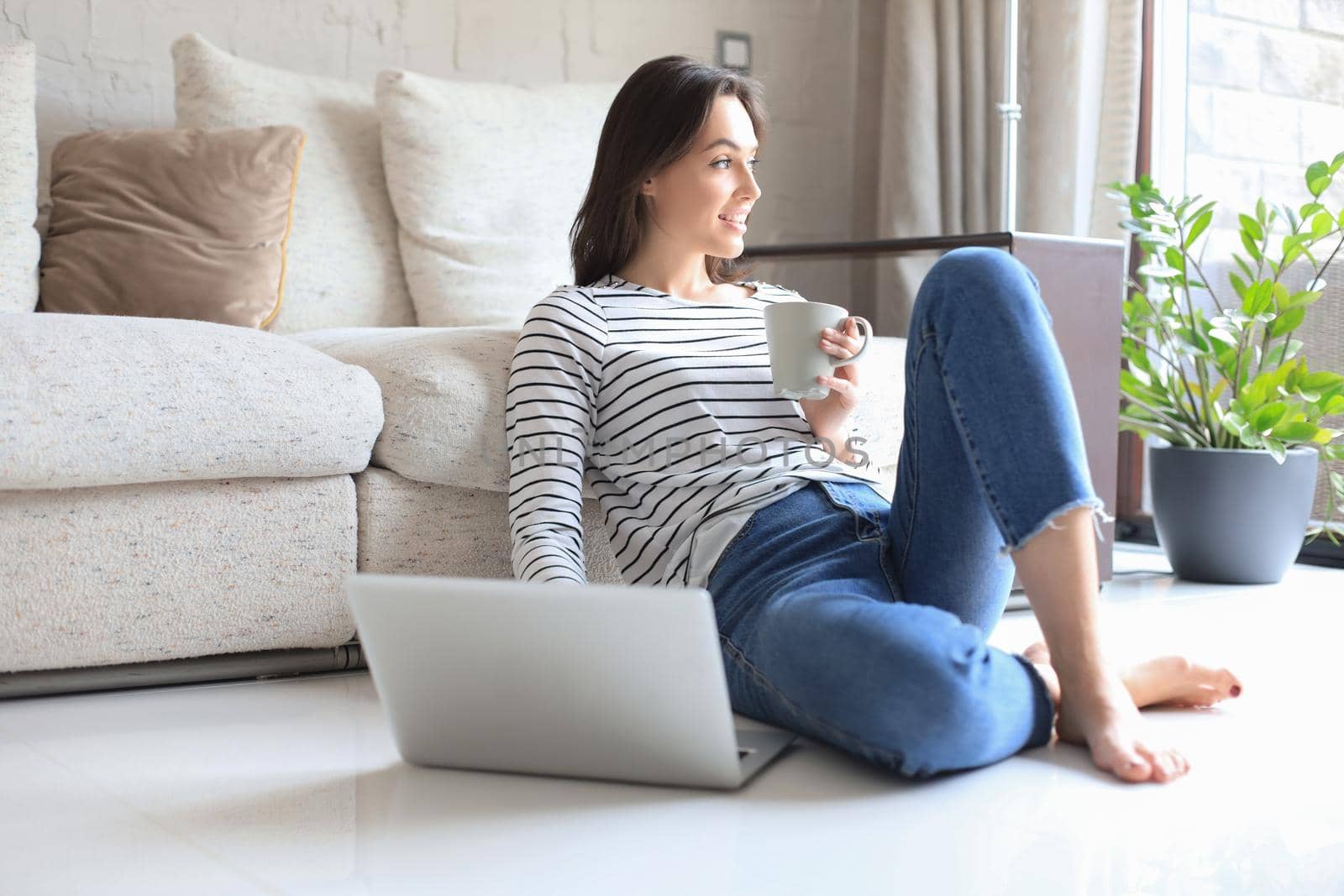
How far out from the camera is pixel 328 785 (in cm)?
110

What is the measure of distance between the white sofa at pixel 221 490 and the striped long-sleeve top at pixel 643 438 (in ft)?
0.54

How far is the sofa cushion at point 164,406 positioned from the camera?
130 cm

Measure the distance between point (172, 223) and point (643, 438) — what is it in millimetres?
1030

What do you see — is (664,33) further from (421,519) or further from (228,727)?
(228,727)

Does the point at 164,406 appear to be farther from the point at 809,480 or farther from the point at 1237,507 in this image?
the point at 1237,507

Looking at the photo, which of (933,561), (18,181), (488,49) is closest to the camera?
(933,561)

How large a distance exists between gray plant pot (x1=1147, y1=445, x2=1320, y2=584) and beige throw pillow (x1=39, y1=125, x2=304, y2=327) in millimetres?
1536

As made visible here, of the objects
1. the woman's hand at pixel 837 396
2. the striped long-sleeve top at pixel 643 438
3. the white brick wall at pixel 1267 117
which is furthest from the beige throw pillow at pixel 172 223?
Result: the white brick wall at pixel 1267 117

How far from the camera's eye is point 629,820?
99 cm

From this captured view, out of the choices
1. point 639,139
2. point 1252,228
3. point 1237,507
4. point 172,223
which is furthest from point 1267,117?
point 172,223

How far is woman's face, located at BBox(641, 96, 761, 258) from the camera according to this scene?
1.45 meters

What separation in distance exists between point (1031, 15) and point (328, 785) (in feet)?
7.65

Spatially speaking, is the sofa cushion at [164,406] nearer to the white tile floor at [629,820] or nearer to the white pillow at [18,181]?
the white tile floor at [629,820]

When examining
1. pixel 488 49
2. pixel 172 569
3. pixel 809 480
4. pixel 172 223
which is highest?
pixel 488 49
